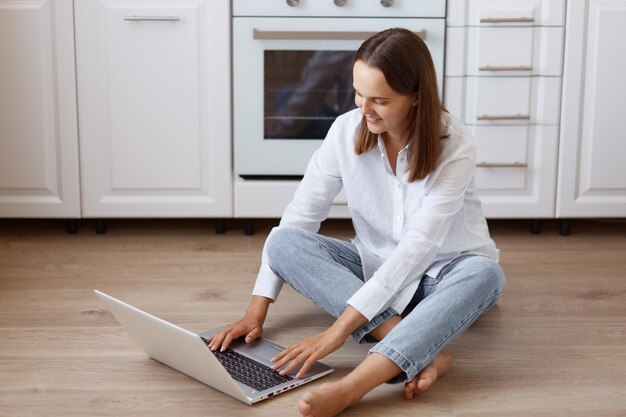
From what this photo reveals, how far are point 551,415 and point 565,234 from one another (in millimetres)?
1557

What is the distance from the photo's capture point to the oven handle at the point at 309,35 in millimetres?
2779

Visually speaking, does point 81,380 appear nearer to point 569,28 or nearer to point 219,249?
point 219,249

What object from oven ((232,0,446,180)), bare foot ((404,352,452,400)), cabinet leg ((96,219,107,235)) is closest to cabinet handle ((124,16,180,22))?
oven ((232,0,446,180))

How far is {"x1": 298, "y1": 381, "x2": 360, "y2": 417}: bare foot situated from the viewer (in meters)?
1.47

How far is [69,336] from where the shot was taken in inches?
76.9

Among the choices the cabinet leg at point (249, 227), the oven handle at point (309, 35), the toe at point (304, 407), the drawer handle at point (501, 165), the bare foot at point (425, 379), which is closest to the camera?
the toe at point (304, 407)

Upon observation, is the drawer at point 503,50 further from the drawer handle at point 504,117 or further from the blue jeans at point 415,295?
the blue jeans at point 415,295

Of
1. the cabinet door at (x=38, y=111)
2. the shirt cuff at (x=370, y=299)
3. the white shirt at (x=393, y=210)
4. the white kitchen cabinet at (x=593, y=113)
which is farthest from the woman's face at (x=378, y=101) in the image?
the cabinet door at (x=38, y=111)

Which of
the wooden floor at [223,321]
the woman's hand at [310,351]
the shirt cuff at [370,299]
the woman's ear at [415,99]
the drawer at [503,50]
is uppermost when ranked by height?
the drawer at [503,50]

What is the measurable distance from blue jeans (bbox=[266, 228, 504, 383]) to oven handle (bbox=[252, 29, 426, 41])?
98 centimetres

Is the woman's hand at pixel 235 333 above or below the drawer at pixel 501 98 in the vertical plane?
below

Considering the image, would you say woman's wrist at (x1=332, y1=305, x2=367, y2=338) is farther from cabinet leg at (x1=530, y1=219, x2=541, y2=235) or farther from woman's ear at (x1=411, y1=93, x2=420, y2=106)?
cabinet leg at (x1=530, y1=219, x2=541, y2=235)

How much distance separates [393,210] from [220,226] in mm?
1215

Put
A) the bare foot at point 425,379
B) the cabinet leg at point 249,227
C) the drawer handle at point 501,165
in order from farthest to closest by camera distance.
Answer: the cabinet leg at point 249,227
the drawer handle at point 501,165
the bare foot at point 425,379
